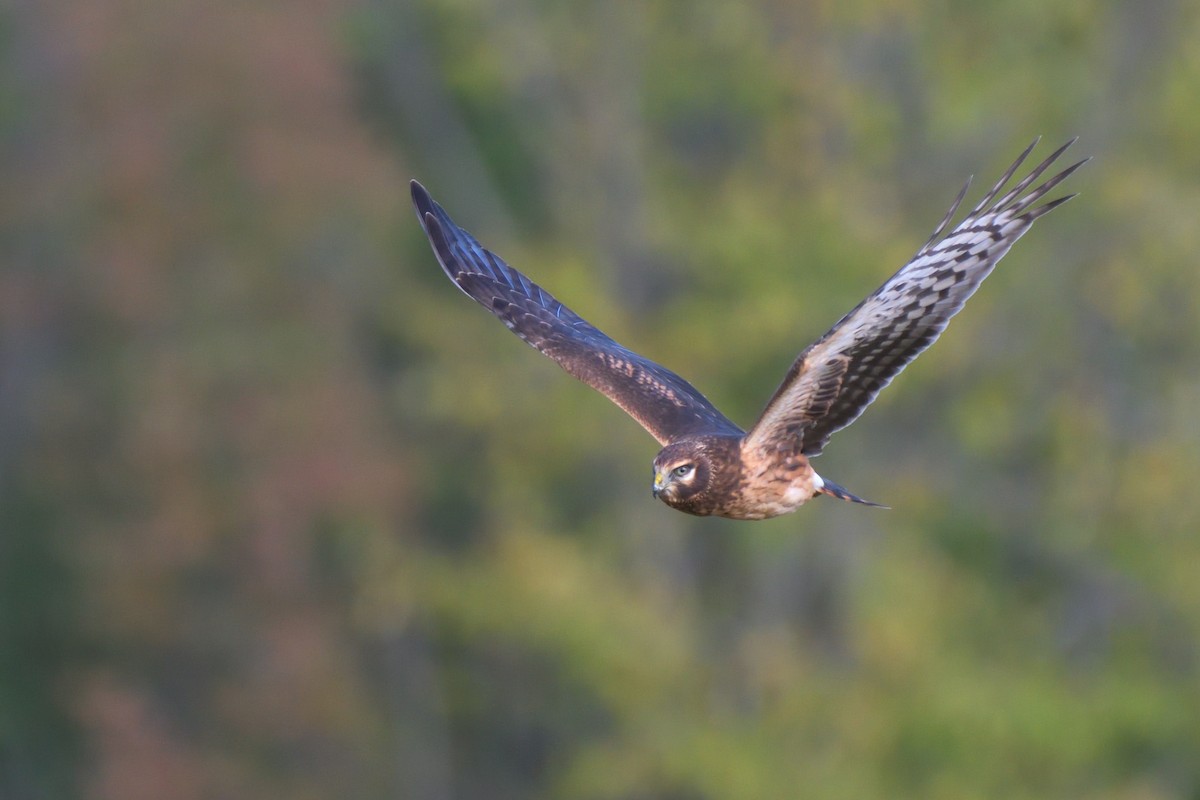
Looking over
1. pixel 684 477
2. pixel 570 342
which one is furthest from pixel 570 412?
pixel 684 477

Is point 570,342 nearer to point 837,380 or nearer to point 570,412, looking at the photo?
point 837,380

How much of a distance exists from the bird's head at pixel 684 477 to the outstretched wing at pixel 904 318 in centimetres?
18

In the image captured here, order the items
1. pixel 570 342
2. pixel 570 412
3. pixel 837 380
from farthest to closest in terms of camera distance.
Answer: pixel 570 412 < pixel 570 342 < pixel 837 380

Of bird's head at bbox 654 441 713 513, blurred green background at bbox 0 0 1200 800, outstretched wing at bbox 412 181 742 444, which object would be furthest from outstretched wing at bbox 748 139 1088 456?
blurred green background at bbox 0 0 1200 800

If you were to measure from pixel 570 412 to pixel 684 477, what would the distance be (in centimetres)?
1118

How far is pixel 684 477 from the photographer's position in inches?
281

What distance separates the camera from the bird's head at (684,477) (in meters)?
7.12

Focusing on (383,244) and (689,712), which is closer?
(689,712)

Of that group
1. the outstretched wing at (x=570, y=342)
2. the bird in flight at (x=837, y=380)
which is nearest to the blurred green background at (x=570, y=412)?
Answer: the outstretched wing at (x=570, y=342)

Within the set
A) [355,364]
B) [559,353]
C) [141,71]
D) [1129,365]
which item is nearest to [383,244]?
[355,364]

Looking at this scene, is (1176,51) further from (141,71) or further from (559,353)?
(559,353)

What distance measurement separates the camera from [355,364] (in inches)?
837

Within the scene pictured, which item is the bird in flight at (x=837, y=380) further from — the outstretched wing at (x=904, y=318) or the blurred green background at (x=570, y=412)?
the blurred green background at (x=570, y=412)

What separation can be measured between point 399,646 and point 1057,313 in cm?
771
